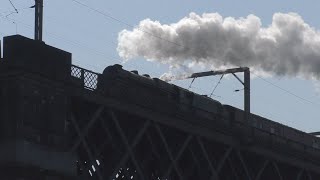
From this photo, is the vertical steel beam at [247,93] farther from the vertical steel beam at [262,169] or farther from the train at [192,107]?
the vertical steel beam at [262,169]

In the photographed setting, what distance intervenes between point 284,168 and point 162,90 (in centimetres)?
1524

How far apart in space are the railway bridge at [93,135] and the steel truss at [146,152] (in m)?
0.06

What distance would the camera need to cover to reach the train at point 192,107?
51.1m

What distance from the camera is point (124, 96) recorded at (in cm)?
5028

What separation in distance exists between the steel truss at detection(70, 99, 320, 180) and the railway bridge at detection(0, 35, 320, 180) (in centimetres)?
6

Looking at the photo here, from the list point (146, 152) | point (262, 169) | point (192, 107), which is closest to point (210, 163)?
point (192, 107)

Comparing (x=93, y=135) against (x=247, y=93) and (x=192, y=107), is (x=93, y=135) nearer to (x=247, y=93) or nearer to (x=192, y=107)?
(x=192, y=107)

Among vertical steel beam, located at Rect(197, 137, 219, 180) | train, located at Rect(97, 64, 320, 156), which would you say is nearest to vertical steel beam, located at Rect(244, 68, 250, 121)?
train, located at Rect(97, 64, 320, 156)

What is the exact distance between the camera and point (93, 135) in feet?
168

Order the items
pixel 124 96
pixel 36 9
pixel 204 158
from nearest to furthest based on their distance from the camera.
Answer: pixel 36 9, pixel 124 96, pixel 204 158

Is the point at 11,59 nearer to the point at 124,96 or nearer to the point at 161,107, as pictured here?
the point at 124,96

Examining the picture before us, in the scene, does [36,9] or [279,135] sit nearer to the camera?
[36,9]

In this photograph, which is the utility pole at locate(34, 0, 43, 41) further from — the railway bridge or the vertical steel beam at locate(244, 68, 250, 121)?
the vertical steel beam at locate(244, 68, 250, 121)

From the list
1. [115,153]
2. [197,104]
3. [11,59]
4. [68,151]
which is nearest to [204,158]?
[197,104]
